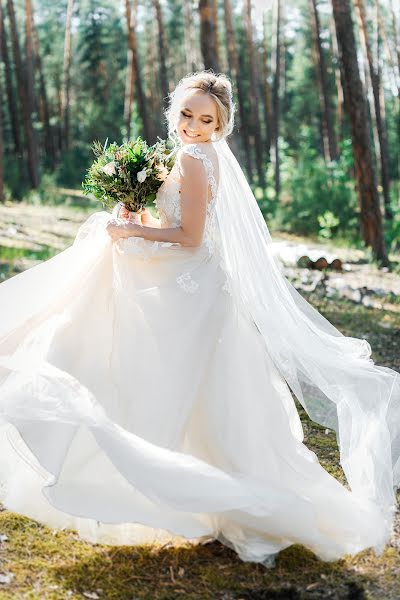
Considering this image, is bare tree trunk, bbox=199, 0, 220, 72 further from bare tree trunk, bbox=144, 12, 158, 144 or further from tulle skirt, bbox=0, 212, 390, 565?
bare tree trunk, bbox=144, 12, 158, 144

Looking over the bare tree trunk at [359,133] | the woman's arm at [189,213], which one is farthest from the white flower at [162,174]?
the bare tree trunk at [359,133]

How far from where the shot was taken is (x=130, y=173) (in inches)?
151

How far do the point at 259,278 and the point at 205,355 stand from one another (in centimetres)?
67

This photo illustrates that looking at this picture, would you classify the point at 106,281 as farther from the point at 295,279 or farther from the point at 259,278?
the point at 295,279

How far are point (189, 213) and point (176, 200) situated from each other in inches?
→ 5.9

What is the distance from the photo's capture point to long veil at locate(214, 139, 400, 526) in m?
3.96

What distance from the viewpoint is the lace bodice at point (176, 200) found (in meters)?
3.72

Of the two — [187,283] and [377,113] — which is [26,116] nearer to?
[377,113]

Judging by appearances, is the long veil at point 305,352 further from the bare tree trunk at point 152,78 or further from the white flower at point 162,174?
the bare tree trunk at point 152,78

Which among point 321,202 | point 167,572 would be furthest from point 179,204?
point 321,202

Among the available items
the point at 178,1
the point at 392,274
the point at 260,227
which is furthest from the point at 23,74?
the point at 260,227

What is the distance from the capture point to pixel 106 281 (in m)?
3.82

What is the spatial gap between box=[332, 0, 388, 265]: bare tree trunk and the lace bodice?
27.7 feet

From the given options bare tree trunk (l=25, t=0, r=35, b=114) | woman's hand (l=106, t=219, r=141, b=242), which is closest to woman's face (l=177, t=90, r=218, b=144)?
woman's hand (l=106, t=219, r=141, b=242)
